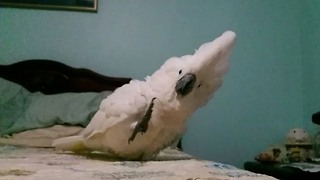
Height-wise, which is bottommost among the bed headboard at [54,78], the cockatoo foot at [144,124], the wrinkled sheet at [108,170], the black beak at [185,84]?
the wrinkled sheet at [108,170]

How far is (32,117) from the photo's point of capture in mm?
2107

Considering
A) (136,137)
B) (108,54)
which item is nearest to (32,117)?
(108,54)

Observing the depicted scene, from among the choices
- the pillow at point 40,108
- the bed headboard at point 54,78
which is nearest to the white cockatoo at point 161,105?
the pillow at point 40,108

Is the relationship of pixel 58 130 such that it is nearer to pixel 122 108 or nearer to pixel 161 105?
pixel 122 108

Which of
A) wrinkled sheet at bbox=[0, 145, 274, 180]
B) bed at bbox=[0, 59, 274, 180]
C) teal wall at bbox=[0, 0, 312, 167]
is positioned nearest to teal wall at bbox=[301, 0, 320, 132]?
teal wall at bbox=[0, 0, 312, 167]

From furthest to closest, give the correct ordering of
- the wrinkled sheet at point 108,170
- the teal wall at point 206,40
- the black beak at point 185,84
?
the teal wall at point 206,40, the black beak at point 185,84, the wrinkled sheet at point 108,170

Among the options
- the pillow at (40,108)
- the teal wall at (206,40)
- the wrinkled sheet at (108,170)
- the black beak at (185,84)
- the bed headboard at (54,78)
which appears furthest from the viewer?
the teal wall at (206,40)

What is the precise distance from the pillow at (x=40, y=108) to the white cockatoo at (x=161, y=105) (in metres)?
0.64

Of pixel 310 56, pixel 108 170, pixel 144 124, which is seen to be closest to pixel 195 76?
pixel 144 124

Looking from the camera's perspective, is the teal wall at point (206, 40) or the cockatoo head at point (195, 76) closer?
the cockatoo head at point (195, 76)

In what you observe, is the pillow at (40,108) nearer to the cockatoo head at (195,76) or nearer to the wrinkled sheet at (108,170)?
the wrinkled sheet at (108,170)

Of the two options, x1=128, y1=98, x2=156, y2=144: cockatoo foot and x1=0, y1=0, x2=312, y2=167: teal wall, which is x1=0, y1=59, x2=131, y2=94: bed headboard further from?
x1=128, y1=98, x2=156, y2=144: cockatoo foot

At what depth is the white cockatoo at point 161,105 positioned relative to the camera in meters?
1.36

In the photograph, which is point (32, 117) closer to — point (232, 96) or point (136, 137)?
point (136, 137)
